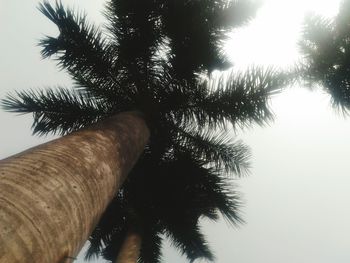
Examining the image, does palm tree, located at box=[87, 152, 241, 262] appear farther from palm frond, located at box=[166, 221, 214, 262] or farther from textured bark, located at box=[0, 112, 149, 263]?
textured bark, located at box=[0, 112, 149, 263]

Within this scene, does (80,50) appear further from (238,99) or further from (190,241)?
(190,241)

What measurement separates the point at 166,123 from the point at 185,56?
1.48 m

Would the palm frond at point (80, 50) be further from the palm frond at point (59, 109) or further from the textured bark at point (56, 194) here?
the textured bark at point (56, 194)

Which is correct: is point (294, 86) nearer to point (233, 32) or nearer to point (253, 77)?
point (253, 77)

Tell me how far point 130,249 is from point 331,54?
18.7 feet

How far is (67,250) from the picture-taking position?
258 cm

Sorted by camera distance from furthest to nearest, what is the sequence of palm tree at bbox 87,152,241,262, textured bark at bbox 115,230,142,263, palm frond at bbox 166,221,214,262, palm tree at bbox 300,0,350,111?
1. palm frond at bbox 166,221,214,262
2. palm tree at bbox 87,152,241,262
3. textured bark at bbox 115,230,142,263
4. palm tree at bbox 300,0,350,111

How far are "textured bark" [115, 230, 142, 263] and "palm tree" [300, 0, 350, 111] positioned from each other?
16.5 ft

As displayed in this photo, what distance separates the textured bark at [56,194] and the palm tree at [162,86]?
12.1 feet

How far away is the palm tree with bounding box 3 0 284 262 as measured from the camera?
307 inches

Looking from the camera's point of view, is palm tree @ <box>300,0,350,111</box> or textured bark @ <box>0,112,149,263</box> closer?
textured bark @ <box>0,112,149,263</box>

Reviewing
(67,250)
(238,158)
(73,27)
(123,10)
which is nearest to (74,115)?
(73,27)

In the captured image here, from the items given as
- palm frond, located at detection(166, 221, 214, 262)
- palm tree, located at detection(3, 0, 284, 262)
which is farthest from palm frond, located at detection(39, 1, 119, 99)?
palm frond, located at detection(166, 221, 214, 262)

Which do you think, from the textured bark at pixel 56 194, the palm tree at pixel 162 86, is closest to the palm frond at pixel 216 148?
the palm tree at pixel 162 86
